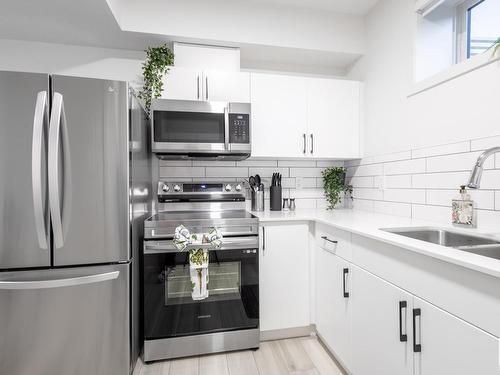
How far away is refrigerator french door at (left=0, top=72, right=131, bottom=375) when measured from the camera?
1.32 meters

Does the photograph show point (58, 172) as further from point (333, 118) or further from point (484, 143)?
point (484, 143)

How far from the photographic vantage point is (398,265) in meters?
1.13

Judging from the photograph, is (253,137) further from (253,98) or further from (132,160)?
(132,160)

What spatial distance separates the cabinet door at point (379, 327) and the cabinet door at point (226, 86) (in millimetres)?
1509

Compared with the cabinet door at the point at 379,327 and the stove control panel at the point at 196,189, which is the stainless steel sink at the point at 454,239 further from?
the stove control panel at the point at 196,189

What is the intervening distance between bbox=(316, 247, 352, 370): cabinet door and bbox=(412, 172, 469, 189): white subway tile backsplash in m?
0.76

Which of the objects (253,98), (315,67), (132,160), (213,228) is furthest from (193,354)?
(315,67)

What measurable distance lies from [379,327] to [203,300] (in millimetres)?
1038

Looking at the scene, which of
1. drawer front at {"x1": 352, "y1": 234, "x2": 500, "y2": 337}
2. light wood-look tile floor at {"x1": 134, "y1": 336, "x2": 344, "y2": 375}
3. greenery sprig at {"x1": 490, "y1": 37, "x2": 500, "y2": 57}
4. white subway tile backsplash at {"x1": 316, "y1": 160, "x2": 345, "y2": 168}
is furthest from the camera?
white subway tile backsplash at {"x1": 316, "y1": 160, "x2": 345, "y2": 168}

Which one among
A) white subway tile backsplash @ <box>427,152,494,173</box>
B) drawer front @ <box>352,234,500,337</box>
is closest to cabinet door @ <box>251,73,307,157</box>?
white subway tile backsplash @ <box>427,152,494,173</box>

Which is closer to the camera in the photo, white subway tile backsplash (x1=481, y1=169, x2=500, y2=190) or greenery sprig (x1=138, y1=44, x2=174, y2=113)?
white subway tile backsplash (x1=481, y1=169, x2=500, y2=190)

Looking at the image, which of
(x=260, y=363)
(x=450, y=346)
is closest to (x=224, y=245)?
(x=260, y=363)

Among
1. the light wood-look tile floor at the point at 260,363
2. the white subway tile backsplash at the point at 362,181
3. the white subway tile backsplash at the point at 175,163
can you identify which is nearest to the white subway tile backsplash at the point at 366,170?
the white subway tile backsplash at the point at 362,181

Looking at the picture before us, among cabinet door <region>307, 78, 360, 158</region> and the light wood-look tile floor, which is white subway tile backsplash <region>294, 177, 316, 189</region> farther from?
the light wood-look tile floor
